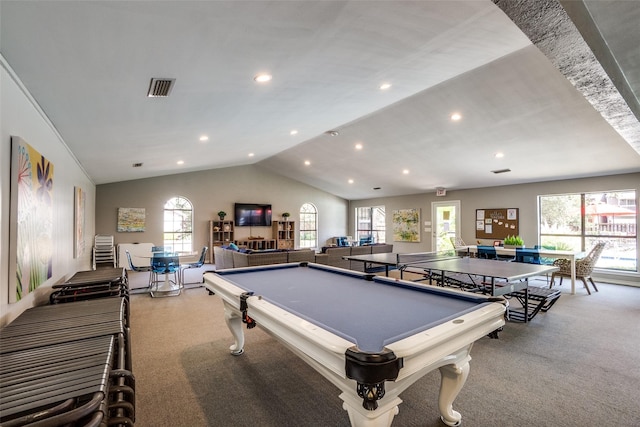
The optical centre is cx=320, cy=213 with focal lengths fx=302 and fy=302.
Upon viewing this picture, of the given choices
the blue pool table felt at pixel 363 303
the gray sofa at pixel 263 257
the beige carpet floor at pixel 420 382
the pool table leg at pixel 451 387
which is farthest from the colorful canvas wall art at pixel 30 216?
the gray sofa at pixel 263 257

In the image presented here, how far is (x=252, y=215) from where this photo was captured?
10.2 m

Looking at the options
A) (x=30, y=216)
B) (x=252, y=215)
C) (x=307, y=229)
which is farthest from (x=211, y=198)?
(x=30, y=216)

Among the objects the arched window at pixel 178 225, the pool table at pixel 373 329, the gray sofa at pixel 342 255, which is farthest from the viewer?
the arched window at pixel 178 225

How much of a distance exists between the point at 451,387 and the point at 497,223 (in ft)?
24.4

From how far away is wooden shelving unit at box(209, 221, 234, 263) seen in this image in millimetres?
9508

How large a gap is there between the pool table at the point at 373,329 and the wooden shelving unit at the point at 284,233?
25.7 feet

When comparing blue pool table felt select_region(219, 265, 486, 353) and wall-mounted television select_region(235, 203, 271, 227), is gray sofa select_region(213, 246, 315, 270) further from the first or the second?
wall-mounted television select_region(235, 203, 271, 227)

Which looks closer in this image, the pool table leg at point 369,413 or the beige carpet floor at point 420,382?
the pool table leg at point 369,413

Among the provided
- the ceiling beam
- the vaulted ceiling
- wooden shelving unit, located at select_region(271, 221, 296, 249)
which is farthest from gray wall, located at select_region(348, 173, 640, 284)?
the ceiling beam

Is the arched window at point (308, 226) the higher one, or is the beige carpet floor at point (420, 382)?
the arched window at point (308, 226)

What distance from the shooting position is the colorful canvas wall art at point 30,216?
1751 mm

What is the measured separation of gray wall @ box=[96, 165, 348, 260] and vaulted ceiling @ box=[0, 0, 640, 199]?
7.97 feet

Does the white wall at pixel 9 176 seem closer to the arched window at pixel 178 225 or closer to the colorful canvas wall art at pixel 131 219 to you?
the colorful canvas wall art at pixel 131 219

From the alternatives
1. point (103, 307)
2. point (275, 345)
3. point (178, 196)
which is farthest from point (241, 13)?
point (178, 196)
